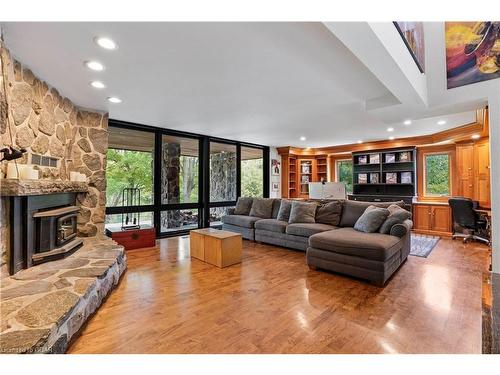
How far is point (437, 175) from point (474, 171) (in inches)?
40.2

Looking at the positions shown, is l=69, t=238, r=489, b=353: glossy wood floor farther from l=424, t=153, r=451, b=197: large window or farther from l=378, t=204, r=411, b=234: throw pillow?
l=424, t=153, r=451, b=197: large window

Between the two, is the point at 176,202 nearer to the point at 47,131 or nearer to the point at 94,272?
the point at 47,131

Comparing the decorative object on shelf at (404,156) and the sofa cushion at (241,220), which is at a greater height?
the decorative object on shelf at (404,156)

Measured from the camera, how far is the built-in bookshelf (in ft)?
21.9

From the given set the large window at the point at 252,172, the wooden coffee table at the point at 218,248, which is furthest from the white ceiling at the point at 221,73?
the large window at the point at 252,172

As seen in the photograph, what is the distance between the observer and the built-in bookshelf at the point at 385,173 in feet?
21.9

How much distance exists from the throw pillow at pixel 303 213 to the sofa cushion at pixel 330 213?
0.11 m

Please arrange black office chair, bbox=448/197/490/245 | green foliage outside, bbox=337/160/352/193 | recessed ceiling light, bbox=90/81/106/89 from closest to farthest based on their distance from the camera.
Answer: recessed ceiling light, bbox=90/81/106/89 < black office chair, bbox=448/197/490/245 < green foliage outside, bbox=337/160/352/193

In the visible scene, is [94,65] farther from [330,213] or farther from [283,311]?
[330,213]

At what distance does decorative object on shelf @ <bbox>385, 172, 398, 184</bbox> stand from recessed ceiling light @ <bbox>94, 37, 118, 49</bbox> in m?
7.02

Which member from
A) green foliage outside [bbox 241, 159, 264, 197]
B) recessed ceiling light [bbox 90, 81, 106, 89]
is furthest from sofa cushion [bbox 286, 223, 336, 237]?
recessed ceiling light [bbox 90, 81, 106, 89]

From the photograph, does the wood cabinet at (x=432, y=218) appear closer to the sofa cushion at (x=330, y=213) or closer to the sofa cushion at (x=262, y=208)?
the sofa cushion at (x=330, y=213)

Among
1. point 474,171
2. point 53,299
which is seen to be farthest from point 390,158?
point 53,299
